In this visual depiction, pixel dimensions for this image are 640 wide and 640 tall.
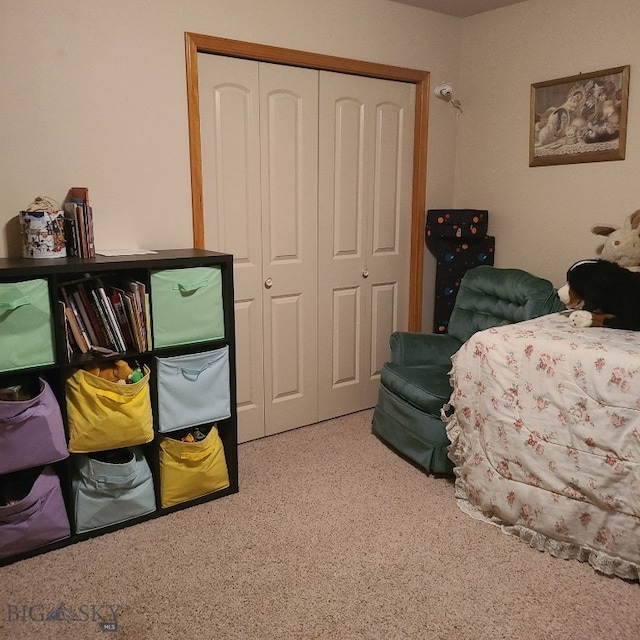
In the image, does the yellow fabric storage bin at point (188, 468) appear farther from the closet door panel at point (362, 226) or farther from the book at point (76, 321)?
the closet door panel at point (362, 226)

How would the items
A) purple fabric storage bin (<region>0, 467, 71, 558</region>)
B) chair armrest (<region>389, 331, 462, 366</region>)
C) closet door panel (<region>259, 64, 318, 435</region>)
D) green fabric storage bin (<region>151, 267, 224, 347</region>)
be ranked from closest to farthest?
1. purple fabric storage bin (<region>0, 467, 71, 558</region>)
2. green fabric storage bin (<region>151, 267, 224, 347</region>)
3. closet door panel (<region>259, 64, 318, 435</region>)
4. chair armrest (<region>389, 331, 462, 366</region>)

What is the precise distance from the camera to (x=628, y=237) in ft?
8.59

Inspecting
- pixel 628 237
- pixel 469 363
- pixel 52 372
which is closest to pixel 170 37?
pixel 52 372

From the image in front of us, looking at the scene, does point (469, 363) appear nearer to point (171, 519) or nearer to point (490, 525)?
point (490, 525)

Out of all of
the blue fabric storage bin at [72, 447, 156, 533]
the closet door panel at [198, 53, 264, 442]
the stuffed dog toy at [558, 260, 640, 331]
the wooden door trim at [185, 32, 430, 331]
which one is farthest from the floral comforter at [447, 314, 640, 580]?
the blue fabric storage bin at [72, 447, 156, 533]

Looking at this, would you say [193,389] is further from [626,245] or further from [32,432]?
[626,245]

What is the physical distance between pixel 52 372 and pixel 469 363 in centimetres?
162

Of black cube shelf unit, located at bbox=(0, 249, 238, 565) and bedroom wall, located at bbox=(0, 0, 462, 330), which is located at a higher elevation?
bedroom wall, located at bbox=(0, 0, 462, 330)

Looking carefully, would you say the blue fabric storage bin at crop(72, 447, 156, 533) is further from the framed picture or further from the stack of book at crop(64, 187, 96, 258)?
the framed picture

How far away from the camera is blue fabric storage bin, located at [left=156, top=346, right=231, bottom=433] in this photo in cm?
241

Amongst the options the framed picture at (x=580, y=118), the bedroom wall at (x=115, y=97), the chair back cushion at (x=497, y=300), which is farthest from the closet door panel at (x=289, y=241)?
the framed picture at (x=580, y=118)

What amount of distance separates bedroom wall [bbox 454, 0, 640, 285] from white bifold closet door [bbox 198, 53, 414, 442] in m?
0.44

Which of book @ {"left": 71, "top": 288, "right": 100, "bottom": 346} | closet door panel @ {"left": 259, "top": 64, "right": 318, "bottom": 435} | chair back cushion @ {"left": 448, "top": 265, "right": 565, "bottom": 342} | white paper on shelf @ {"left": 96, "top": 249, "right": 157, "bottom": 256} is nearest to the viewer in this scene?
book @ {"left": 71, "top": 288, "right": 100, "bottom": 346}

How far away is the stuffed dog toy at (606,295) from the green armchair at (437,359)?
363 mm
